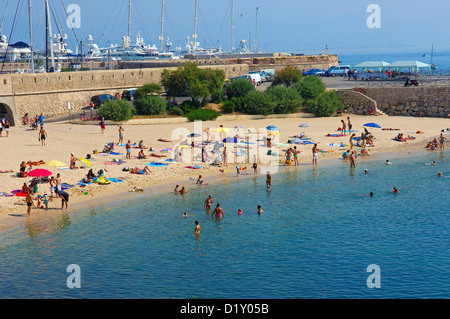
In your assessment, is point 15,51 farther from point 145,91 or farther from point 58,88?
point 145,91

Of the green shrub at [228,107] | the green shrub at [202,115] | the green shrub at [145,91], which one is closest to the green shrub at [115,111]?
the green shrub at [145,91]

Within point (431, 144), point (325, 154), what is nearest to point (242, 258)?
point (325, 154)

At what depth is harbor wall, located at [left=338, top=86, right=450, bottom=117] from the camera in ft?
160

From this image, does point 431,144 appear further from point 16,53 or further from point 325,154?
point 16,53

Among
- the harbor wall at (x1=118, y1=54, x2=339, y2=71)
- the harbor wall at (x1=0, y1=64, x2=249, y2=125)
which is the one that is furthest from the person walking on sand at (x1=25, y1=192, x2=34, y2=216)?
the harbor wall at (x1=118, y1=54, x2=339, y2=71)

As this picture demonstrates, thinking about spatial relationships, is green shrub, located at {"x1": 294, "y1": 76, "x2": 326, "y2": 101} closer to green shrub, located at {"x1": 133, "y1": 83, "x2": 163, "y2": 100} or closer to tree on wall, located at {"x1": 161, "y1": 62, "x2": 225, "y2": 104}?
tree on wall, located at {"x1": 161, "y1": 62, "x2": 225, "y2": 104}

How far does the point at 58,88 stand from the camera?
4525 cm

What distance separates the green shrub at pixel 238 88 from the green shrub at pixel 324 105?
512 cm

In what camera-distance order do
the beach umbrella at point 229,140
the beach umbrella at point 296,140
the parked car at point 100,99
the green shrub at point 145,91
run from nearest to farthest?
the beach umbrella at point 229,140 → the beach umbrella at point 296,140 → the green shrub at point 145,91 → the parked car at point 100,99

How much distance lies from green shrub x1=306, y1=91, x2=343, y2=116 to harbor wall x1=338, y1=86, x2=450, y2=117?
2.38 m

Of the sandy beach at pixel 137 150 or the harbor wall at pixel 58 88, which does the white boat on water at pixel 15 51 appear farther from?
the sandy beach at pixel 137 150

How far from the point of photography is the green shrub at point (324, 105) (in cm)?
4712

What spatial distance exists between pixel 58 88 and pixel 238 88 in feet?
48.3

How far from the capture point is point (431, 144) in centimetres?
3891
